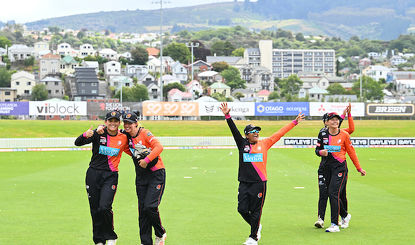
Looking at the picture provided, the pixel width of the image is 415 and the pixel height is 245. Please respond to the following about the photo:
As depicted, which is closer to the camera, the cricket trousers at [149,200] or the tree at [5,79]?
the cricket trousers at [149,200]

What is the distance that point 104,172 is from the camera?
11.1 meters

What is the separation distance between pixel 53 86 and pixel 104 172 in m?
169

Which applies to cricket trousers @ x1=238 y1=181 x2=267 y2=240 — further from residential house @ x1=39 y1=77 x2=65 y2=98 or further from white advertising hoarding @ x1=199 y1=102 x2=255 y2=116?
residential house @ x1=39 y1=77 x2=65 y2=98

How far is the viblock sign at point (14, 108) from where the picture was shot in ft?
223

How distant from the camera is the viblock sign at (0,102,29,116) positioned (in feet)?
223

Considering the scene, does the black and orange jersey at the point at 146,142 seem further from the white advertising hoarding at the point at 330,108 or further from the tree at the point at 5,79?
the tree at the point at 5,79

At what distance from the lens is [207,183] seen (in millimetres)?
21781

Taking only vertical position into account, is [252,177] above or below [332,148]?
below

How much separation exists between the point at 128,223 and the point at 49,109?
5724 centimetres

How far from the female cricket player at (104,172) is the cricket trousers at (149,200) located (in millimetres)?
497

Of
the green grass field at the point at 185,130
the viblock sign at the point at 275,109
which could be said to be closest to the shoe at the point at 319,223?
the green grass field at the point at 185,130

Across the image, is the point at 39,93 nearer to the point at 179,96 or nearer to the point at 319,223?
the point at 179,96

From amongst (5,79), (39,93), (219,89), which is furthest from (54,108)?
(5,79)

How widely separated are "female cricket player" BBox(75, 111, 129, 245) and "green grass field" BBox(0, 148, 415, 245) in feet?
2.55
